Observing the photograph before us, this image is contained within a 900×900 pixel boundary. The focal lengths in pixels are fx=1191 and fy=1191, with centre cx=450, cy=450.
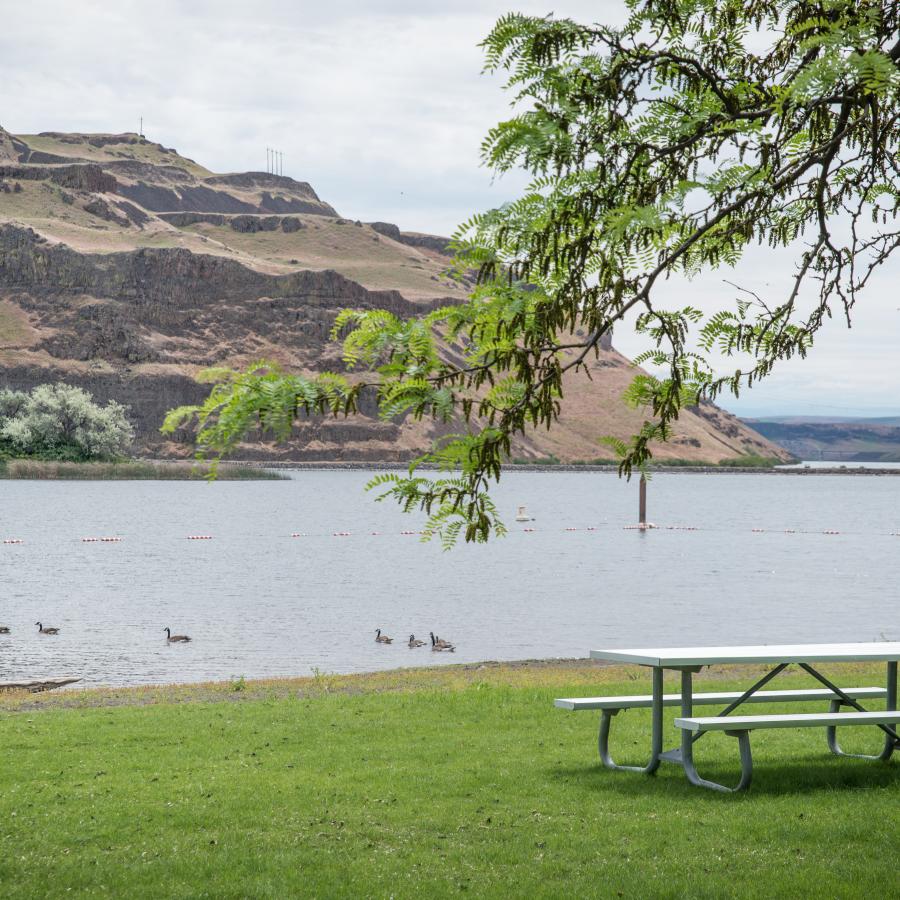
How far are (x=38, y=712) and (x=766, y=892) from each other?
11.5 meters

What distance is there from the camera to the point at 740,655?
10.1m

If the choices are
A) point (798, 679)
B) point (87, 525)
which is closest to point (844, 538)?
point (87, 525)

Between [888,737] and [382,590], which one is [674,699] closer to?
[888,737]

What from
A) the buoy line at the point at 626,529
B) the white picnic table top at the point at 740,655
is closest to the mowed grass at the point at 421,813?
the white picnic table top at the point at 740,655

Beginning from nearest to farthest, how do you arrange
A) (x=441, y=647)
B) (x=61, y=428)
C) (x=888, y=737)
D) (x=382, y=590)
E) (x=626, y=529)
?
(x=888, y=737) < (x=441, y=647) < (x=382, y=590) < (x=626, y=529) < (x=61, y=428)

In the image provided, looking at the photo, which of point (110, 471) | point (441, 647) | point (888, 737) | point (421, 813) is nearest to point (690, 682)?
point (421, 813)

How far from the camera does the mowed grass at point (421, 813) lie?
759cm

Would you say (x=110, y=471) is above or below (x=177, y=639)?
below

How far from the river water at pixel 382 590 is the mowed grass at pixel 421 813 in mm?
14278

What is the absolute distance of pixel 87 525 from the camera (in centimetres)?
8944

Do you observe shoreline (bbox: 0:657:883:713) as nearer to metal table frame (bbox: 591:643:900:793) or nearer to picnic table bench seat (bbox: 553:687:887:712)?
picnic table bench seat (bbox: 553:687:887:712)

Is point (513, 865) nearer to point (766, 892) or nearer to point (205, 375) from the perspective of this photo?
point (766, 892)

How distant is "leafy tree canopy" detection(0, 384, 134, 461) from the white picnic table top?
444 feet

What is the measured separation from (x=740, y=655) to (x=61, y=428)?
139345mm
